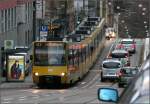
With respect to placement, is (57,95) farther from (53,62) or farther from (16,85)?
(16,85)

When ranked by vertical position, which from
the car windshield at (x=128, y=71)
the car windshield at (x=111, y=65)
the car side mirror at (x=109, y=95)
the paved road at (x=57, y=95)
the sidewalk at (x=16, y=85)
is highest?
the car side mirror at (x=109, y=95)

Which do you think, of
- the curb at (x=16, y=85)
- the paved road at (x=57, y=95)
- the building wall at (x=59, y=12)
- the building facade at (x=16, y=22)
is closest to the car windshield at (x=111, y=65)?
the paved road at (x=57, y=95)

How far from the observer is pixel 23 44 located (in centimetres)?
7256

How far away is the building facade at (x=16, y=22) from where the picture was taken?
199 ft

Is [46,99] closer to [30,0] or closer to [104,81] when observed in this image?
[104,81]

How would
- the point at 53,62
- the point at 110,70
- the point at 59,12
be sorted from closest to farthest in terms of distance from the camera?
the point at 53,62 → the point at 110,70 → the point at 59,12

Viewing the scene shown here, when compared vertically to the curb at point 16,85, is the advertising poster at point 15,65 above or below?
above

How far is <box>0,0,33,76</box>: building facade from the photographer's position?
60.8 m

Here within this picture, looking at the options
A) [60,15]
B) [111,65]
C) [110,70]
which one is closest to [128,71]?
[110,70]

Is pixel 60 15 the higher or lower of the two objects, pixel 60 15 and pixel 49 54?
the higher

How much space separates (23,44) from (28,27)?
15.8 feet

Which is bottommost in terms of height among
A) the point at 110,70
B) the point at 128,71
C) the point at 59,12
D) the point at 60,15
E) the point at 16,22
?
the point at 110,70

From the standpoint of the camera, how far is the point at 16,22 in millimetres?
70062

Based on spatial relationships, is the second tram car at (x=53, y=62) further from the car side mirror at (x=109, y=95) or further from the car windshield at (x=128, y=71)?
the car side mirror at (x=109, y=95)
